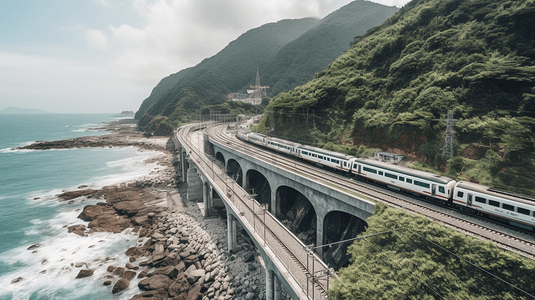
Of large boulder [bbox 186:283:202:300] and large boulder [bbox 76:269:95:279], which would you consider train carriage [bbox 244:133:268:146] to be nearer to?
large boulder [bbox 186:283:202:300]

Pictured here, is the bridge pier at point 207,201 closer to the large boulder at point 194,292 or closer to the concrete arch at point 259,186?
the concrete arch at point 259,186

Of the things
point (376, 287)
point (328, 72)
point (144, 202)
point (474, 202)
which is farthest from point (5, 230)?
point (328, 72)

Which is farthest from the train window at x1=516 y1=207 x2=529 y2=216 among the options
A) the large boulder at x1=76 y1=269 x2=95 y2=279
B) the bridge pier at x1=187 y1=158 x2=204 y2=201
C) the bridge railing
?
the bridge pier at x1=187 y1=158 x2=204 y2=201

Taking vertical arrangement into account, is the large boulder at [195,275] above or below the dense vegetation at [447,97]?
below

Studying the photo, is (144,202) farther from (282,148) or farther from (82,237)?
(282,148)

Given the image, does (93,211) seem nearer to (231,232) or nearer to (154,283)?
(154,283)

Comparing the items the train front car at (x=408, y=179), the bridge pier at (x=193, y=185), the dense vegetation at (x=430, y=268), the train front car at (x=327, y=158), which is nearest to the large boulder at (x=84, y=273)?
the bridge pier at (x=193, y=185)
